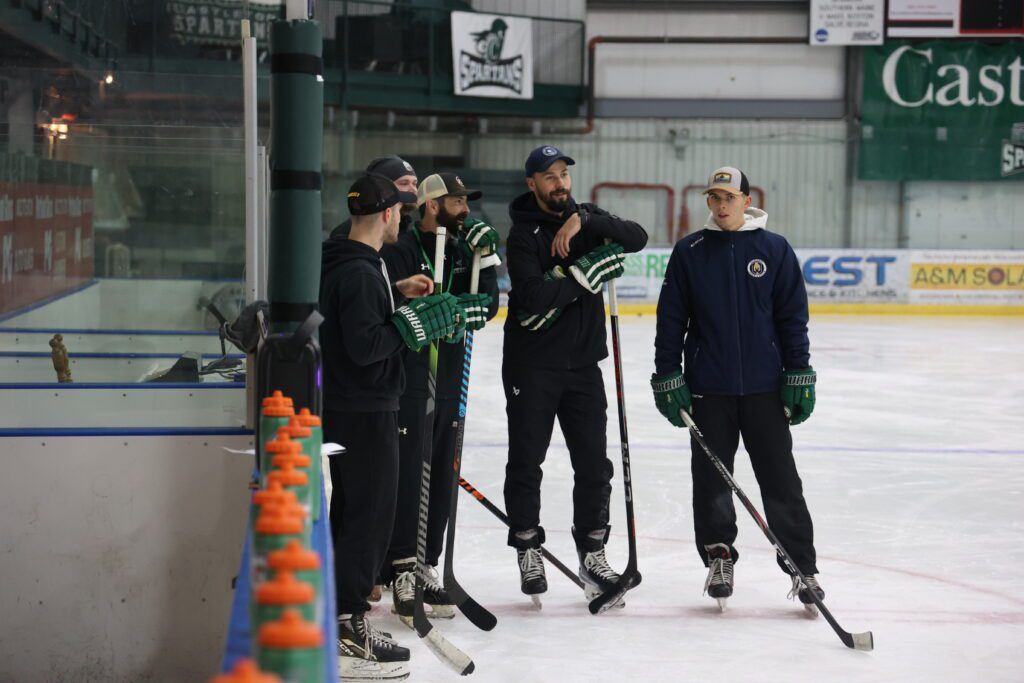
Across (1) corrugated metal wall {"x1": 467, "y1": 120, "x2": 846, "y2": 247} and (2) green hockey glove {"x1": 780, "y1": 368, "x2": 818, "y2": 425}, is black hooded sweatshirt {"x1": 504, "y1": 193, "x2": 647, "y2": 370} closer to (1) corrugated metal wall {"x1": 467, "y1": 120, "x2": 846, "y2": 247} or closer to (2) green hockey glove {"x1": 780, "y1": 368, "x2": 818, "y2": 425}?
A: (2) green hockey glove {"x1": 780, "y1": 368, "x2": 818, "y2": 425}

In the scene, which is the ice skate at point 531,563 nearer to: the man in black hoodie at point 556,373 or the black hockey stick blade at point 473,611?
the man in black hoodie at point 556,373

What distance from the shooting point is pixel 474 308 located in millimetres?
3619

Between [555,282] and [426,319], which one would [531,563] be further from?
[426,319]

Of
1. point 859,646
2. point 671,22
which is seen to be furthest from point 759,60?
point 859,646

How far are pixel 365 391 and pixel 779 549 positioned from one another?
4.52 ft

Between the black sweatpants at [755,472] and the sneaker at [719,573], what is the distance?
2cm

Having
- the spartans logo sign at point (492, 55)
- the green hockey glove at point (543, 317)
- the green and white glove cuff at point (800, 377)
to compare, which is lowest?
the green and white glove cuff at point (800, 377)

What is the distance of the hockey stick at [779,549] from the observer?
137 inches

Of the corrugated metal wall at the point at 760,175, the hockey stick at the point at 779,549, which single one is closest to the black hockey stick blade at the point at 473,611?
the hockey stick at the point at 779,549

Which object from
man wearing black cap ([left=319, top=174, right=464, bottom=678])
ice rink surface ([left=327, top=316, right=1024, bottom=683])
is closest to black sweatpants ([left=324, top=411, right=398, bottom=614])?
man wearing black cap ([left=319, top=174, right=464, bottom=678])

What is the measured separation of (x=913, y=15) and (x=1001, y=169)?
2467mm

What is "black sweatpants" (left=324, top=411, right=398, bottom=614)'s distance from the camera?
3.17 meters

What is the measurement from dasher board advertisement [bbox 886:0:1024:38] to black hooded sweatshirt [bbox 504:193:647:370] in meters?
15.5

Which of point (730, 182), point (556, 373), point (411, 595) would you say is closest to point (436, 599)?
point (411, 595)
